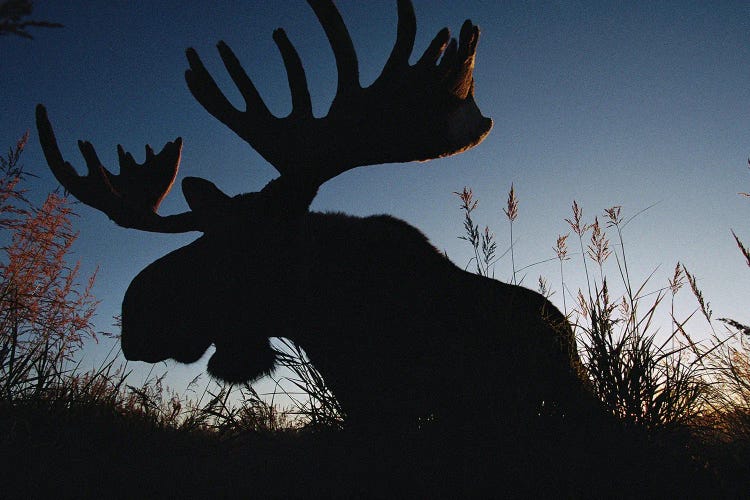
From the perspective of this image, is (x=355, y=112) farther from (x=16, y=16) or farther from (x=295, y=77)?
(x=16, y=16)

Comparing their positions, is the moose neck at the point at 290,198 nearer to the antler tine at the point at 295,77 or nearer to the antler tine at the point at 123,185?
the antler tine at the point at 295,77

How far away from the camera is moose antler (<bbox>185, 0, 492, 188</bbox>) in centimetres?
247

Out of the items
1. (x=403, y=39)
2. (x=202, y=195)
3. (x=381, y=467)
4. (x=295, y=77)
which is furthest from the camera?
(x=202, y=195)

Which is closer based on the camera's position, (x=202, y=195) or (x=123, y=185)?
(x=202, y=195)

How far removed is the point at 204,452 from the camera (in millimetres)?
2404

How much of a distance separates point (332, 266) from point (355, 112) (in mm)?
925

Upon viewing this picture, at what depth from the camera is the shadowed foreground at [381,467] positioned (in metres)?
1.52

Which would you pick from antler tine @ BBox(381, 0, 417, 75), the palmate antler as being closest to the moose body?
the palmate antler

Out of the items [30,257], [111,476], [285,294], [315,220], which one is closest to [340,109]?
[315,220]

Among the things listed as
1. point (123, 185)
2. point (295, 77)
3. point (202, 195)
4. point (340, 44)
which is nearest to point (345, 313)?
point (202, 195)

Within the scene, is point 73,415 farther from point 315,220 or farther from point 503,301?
point 503,301

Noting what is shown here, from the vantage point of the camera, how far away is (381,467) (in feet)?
5.85

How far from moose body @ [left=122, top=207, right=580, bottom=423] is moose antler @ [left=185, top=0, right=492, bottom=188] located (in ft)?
1.57

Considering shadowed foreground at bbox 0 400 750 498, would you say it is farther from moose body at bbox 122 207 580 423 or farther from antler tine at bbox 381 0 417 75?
antler tine at bbox 381 0 417 75
